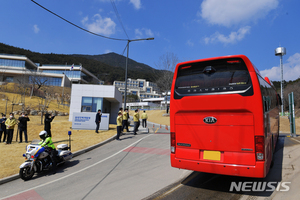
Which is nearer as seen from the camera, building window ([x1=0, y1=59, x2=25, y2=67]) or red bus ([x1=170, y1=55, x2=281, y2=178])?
red bus ([x1=170, y1=55, x2=281, y2=178])

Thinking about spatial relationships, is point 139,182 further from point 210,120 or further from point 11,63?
point 11,63

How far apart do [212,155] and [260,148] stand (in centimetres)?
103

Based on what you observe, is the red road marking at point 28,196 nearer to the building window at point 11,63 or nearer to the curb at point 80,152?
the curb at point 80,152

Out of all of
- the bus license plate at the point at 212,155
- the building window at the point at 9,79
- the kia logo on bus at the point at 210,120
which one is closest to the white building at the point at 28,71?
the building window at the point at 9,79

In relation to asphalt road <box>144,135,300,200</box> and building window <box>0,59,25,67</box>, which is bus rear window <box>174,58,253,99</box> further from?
building window <box>0,59,25,67</box>

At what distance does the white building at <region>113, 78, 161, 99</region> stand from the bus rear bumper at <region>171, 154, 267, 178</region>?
119 m

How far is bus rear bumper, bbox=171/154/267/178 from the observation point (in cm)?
401

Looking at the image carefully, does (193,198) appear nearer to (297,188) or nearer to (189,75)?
(297,188)

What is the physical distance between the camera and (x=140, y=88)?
13462cm

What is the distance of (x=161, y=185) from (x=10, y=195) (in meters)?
4.15

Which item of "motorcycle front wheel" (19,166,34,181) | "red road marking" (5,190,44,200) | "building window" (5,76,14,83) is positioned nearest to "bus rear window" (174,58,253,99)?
"red road marking" (5,190,44,200)

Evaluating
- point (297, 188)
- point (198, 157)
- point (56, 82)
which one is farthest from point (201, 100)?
point (56, 82)

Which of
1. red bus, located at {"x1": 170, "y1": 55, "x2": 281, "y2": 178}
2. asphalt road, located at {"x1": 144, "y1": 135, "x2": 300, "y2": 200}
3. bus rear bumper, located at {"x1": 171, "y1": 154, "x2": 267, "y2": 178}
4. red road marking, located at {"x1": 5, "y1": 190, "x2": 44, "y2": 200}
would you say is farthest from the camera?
red road marking, located at {"x1": 5, "y1": 190, "x2": 44, "y2": 200}

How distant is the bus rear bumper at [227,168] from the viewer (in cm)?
401
